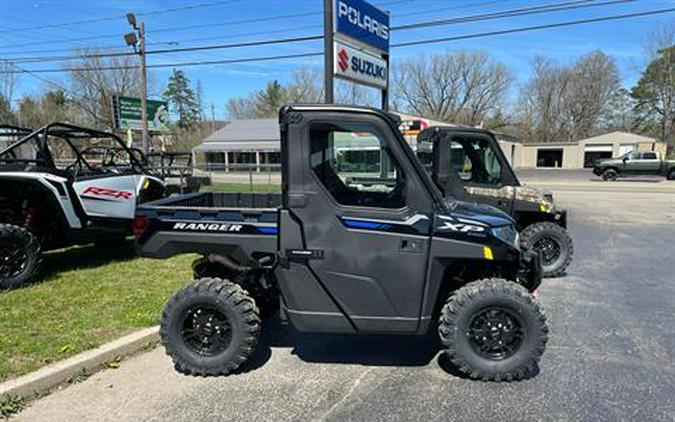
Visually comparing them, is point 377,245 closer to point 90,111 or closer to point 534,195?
point 534,195

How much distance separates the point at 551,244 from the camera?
6934 mm

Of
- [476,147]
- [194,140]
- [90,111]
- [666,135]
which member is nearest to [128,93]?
[90,111]

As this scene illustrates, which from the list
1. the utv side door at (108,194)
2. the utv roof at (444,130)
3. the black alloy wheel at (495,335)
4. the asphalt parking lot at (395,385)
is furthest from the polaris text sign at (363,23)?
the black alloy wheel at (495,335)

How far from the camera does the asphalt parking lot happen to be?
328 centimetres

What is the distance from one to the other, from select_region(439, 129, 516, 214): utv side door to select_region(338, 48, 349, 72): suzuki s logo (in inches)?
143

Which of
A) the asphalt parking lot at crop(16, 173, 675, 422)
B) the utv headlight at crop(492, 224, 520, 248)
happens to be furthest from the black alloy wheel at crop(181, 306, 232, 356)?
the utv headlight at crop(492, 224, 520, 248)

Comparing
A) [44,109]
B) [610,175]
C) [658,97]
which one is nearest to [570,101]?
[658,97]

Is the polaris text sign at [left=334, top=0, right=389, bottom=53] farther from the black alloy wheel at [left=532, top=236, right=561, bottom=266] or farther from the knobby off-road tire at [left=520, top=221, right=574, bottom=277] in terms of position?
the black alloy wheel at [left=532, top=236, right=561, bottom=266]

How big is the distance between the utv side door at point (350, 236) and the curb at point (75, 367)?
164 cm

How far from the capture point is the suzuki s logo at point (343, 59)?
926cm

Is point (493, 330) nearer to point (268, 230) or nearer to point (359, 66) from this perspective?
point (268, 230)

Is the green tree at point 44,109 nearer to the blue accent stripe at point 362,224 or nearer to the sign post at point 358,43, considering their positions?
the sign post at point 358,43

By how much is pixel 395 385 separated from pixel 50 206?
17.0 feet

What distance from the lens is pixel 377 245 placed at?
3.57 metres
